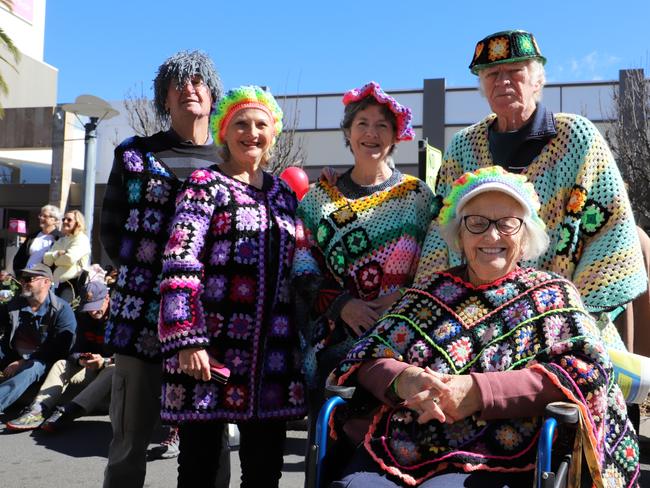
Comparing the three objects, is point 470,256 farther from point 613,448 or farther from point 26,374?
point 26,374

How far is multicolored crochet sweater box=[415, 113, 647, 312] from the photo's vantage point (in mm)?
2320

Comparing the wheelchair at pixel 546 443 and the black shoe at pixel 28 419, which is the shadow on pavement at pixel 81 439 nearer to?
the black shoe at pixel 28 419

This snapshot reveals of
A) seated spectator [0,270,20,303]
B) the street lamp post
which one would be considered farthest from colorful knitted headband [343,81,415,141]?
the street lamp post

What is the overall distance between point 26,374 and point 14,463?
4.96ft

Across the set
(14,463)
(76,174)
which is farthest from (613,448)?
(76,174)

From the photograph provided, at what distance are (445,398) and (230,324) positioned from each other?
0.89m

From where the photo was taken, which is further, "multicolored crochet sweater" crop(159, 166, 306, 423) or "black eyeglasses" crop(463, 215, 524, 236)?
"multicolored crochet sweater" crop(159, 166, 306, 423)

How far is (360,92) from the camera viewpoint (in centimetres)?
289

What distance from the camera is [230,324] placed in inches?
101

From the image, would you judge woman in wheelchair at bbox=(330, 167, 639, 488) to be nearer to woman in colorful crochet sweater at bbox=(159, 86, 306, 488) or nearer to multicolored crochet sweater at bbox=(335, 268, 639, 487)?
multicolored crochet sweater at bbox=(335, 268, 639, 487)

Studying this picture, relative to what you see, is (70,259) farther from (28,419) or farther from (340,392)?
(340,392)

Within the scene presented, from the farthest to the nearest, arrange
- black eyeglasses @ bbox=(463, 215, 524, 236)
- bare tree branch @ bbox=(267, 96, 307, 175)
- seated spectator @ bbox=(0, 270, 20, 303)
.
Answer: bare tree branch @ bbox=(267, 96, 307, 175) → seated spectator @ bbox=(0, 270, 20, 303) → black eyeglasses @ bbox=(463, 215, 524, 236)

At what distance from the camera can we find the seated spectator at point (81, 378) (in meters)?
5.93

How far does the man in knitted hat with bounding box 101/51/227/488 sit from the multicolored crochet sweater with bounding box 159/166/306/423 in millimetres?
212
